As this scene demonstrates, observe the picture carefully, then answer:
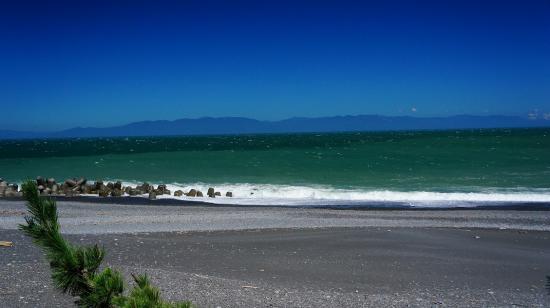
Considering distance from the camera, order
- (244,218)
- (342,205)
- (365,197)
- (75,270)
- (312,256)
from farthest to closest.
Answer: (365,197) → (342,205) → (244,218) → (312,256) → (75,270)

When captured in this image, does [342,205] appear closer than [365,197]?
Yes

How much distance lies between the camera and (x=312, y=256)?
10.9 meters

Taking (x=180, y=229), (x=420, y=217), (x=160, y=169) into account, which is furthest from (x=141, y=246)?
(x=160, y=169)

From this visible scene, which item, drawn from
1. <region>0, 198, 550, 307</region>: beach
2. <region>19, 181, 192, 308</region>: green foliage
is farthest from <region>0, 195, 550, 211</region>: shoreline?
<region>19, 181, 192, 308</region>: green foliage

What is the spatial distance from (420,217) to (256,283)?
11085mm

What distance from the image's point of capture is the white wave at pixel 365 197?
75.3 feet

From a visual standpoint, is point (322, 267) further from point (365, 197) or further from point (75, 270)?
point (365, 197)

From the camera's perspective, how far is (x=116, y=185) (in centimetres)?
2684

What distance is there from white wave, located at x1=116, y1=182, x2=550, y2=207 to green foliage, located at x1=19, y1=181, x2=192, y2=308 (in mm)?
20177

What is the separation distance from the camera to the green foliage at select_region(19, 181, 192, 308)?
2.67 m

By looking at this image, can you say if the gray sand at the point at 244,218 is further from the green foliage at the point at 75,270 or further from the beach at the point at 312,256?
the green foliage at the point at 75,270

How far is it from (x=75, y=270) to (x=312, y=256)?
8538 millimetres

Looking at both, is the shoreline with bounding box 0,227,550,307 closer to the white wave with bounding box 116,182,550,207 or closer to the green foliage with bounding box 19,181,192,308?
the green foliage with bounding box 19,181,192,308

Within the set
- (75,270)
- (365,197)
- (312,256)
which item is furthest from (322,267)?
(365,197)
